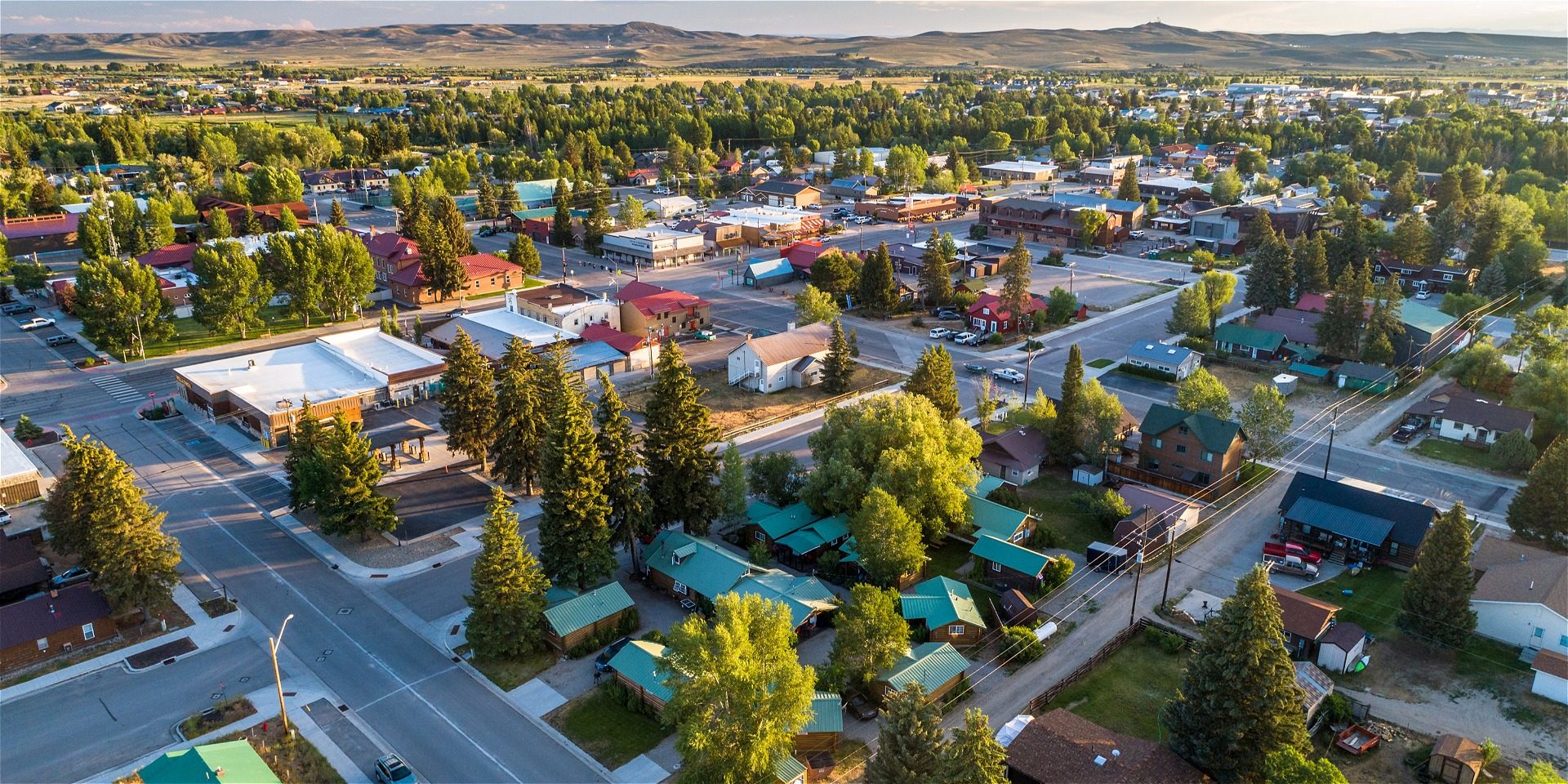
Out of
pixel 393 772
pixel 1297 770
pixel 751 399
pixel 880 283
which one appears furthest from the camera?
pixel 880 283

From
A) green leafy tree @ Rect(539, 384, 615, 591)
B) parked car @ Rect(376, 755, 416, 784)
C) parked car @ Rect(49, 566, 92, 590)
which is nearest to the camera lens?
parked car @ Rect(376, 755, 416, 784)

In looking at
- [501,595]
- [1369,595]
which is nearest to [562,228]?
[501,595]

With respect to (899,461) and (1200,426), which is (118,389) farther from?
(1200,426)

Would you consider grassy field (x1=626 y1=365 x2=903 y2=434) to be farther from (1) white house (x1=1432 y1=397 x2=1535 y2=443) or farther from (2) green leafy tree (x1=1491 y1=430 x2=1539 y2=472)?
(2) green leafy tree (x1=1491 y1=430 x2=1539 y2=472)

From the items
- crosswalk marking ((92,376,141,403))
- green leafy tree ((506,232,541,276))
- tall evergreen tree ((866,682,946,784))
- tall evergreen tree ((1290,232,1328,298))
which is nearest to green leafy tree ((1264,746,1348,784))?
tall evergreen tree ((866,682,946,784))

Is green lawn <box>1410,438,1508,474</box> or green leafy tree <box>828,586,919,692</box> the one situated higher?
green leafy tree <box>828,586,919,692</box>

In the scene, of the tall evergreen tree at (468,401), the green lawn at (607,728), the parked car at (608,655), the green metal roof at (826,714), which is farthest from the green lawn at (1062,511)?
the tall evergreen tree at (468,401)
